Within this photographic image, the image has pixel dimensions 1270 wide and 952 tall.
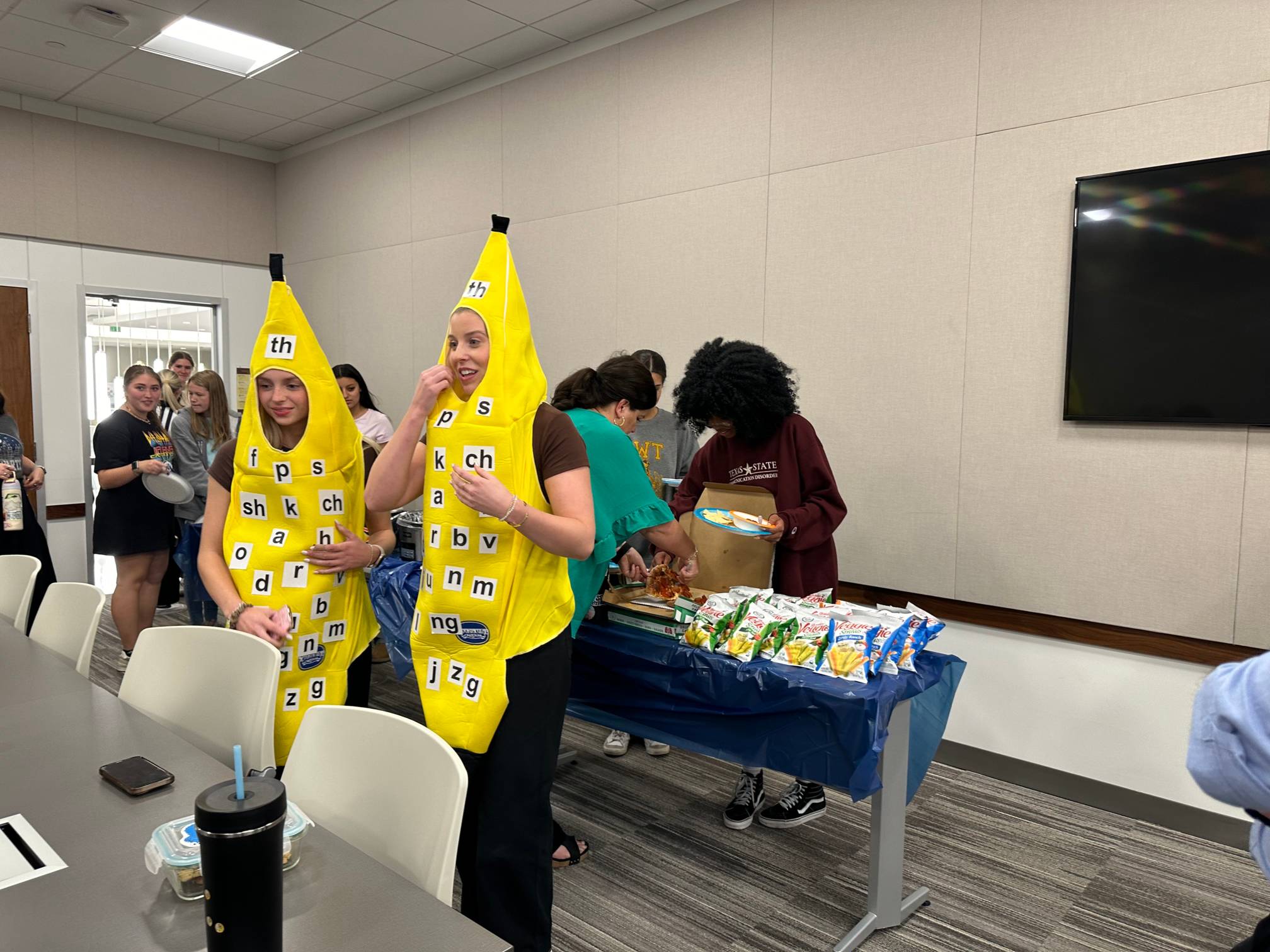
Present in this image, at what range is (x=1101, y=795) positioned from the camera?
311cm

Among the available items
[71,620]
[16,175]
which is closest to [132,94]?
[16,175]

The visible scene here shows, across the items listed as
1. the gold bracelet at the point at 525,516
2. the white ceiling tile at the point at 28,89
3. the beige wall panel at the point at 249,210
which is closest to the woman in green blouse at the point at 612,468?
the gold bracelet at the point at 525,516

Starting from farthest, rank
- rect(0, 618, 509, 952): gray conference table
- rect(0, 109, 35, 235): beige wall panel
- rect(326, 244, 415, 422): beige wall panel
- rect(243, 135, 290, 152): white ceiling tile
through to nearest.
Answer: rect(243, 135, 290, 152): white ceiling tile, rect(326, 244, 415, 422): beige wall panel, rect(0, 109, 35, 235): beige wall panel, rect(0, 618, 509, 952): gray conference table

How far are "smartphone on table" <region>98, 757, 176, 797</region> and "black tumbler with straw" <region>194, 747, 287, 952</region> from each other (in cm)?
69

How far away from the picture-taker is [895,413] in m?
3.57

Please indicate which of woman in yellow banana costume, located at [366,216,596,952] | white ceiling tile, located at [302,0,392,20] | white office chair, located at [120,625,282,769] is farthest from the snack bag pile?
white ceiling tile, located at [302,0,392,20]

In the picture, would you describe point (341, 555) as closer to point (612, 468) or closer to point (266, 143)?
point (612, 468)

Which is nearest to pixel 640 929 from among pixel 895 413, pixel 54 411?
pixel 895 413

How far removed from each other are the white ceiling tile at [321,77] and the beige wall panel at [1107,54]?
3.55 meters

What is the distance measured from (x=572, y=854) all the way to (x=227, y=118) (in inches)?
220

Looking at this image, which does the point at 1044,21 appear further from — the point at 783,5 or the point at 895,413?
the point at 895,413

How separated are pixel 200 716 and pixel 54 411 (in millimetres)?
5062

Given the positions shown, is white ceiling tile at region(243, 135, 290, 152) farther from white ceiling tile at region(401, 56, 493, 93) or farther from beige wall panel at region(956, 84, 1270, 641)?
beige wall panel at region(956, 84, 1270, 641)

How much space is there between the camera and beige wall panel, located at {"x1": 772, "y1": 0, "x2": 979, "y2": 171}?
3.33m
